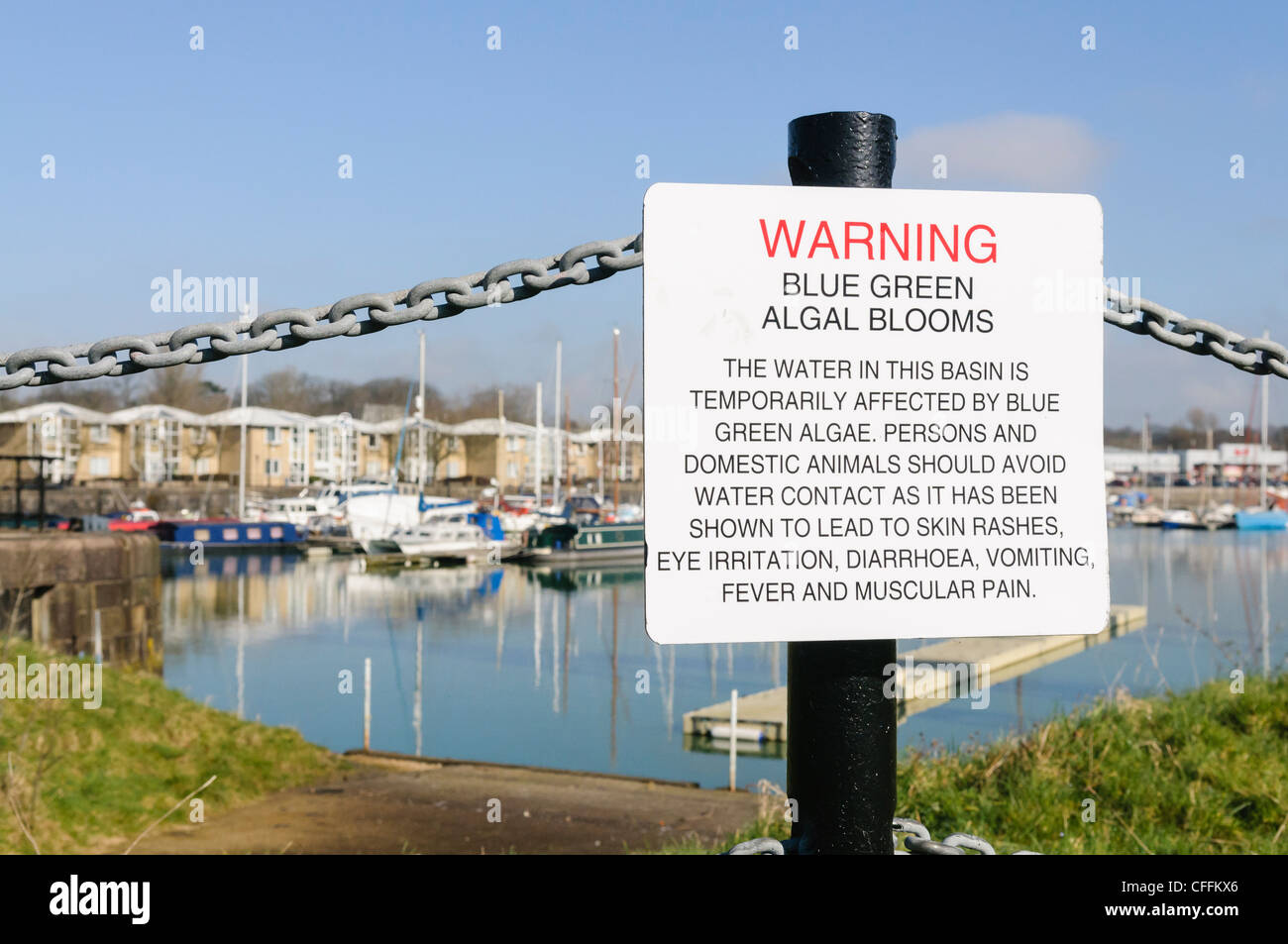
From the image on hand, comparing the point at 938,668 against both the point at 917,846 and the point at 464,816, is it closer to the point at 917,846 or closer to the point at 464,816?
the point at 464,816

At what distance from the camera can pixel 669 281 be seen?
2004mm

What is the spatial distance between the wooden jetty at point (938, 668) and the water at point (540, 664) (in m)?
0.43

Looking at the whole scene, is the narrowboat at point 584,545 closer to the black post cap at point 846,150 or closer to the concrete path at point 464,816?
the concrete path at point 464,816

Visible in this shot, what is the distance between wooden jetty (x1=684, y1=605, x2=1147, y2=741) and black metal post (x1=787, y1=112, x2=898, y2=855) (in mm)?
10192

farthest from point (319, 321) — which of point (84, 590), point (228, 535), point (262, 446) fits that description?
point (262, 446)

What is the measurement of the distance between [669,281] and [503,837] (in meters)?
10.7

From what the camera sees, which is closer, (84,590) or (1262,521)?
(84,590)

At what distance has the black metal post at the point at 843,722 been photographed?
2000mm

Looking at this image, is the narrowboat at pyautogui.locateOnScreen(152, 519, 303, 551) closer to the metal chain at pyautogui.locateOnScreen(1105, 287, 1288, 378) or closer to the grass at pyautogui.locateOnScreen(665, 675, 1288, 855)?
the grass at pyautogui.locateOnScreen(665, 675, 1288, 855)

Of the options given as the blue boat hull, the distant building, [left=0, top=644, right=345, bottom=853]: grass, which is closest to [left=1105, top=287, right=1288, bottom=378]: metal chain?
[left=0, top=644, right=345, bottom=853]: grass

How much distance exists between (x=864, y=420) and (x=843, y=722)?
19.2 inches

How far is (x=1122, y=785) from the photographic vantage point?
680 centimetres
